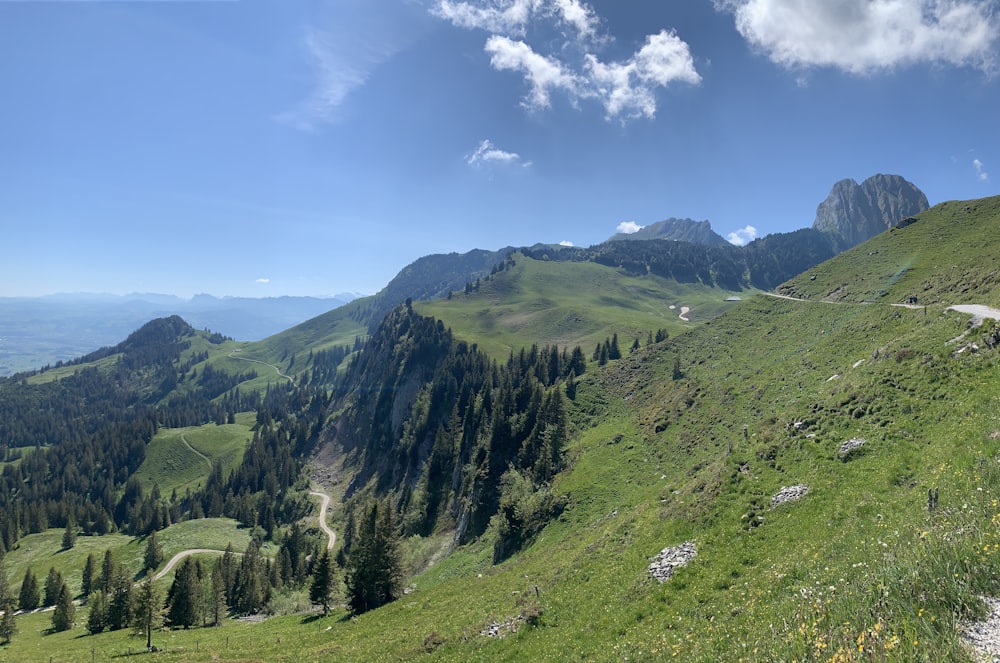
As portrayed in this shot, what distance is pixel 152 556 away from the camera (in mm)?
107500

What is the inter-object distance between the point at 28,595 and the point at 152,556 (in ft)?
68.0

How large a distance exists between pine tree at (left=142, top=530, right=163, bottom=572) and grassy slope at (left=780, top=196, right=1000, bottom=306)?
15708cm

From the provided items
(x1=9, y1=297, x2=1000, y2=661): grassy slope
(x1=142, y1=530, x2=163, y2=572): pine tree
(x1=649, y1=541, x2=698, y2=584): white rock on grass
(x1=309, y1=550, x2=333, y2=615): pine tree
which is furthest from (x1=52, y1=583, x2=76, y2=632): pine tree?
(x1=649, y1=541, x2=698, y2=584): white rock on grass

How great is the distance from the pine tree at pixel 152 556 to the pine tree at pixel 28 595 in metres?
18.6

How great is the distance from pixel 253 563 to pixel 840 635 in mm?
99831

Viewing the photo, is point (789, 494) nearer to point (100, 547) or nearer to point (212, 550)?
point (212, 550)

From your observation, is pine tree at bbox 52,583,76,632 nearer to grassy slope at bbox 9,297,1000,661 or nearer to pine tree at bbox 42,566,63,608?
grassy slope at bbox 9,297,1000,661

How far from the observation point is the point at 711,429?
2176 inches

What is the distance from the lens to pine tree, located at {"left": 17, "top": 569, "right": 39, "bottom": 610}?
3671 inches

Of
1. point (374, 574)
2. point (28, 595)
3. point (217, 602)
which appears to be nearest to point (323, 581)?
point (374, 574)

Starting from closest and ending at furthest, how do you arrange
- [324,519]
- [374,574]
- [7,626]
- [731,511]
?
1. [731,511]
2. [374,574]
3. [7,626]
4. [324,519]

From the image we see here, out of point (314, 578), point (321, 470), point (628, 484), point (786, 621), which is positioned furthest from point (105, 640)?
point (321, 470)

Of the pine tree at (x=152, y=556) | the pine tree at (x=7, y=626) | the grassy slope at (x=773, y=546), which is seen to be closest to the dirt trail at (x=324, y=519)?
the pine tree at (x=152, y=556)

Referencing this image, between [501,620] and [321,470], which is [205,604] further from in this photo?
[321,470]
